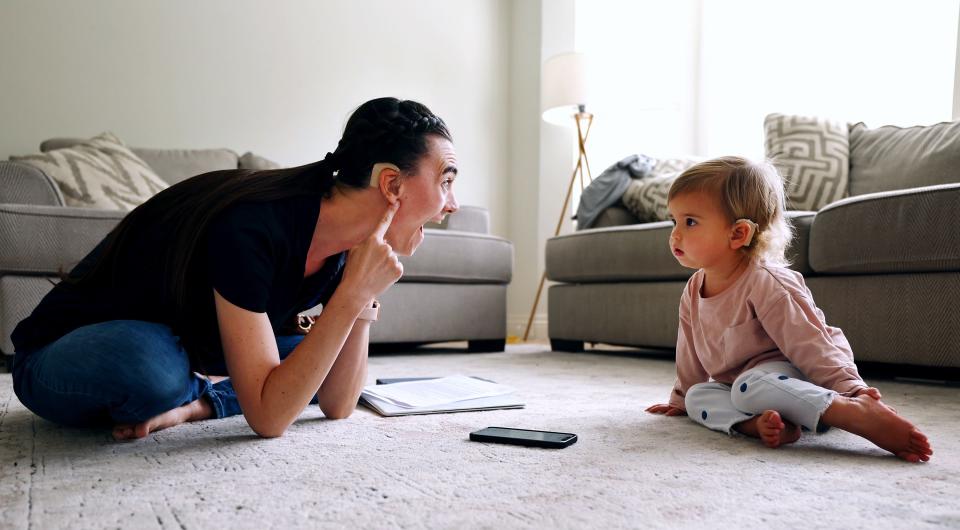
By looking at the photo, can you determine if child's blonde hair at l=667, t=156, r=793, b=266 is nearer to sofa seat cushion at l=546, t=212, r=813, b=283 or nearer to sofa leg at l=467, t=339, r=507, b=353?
sofa seat cushion at l=546, t=212, r=813, b=283

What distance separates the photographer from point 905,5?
3168mm

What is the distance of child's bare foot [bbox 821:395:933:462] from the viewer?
3.18ft

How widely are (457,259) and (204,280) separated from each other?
1.78 meters

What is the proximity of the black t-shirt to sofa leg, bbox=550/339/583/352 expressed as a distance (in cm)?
196

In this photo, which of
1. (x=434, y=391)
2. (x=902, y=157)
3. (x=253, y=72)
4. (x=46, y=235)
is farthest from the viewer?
(x=253, y=72)

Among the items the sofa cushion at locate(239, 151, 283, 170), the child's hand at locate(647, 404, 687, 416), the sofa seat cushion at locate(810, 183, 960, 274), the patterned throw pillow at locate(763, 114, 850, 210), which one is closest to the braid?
the child's hand at locate(647, 404, 687, 416)

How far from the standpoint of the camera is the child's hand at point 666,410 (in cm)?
137

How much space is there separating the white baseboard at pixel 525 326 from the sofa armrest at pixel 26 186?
2361 millimetres

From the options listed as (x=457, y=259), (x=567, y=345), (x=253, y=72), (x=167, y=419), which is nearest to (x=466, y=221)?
(x=457, y=259)

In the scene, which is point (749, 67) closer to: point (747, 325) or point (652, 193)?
point (652, 193)

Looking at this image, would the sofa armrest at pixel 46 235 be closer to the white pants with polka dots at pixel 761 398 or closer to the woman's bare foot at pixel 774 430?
the white pants with polka dots at pixel 761 398

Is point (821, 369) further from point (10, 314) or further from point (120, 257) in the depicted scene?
point (10, 314)

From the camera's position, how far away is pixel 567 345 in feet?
9.83

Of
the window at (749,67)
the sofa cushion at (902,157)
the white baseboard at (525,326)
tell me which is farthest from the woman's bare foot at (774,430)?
the white baseboard at (525,326)
